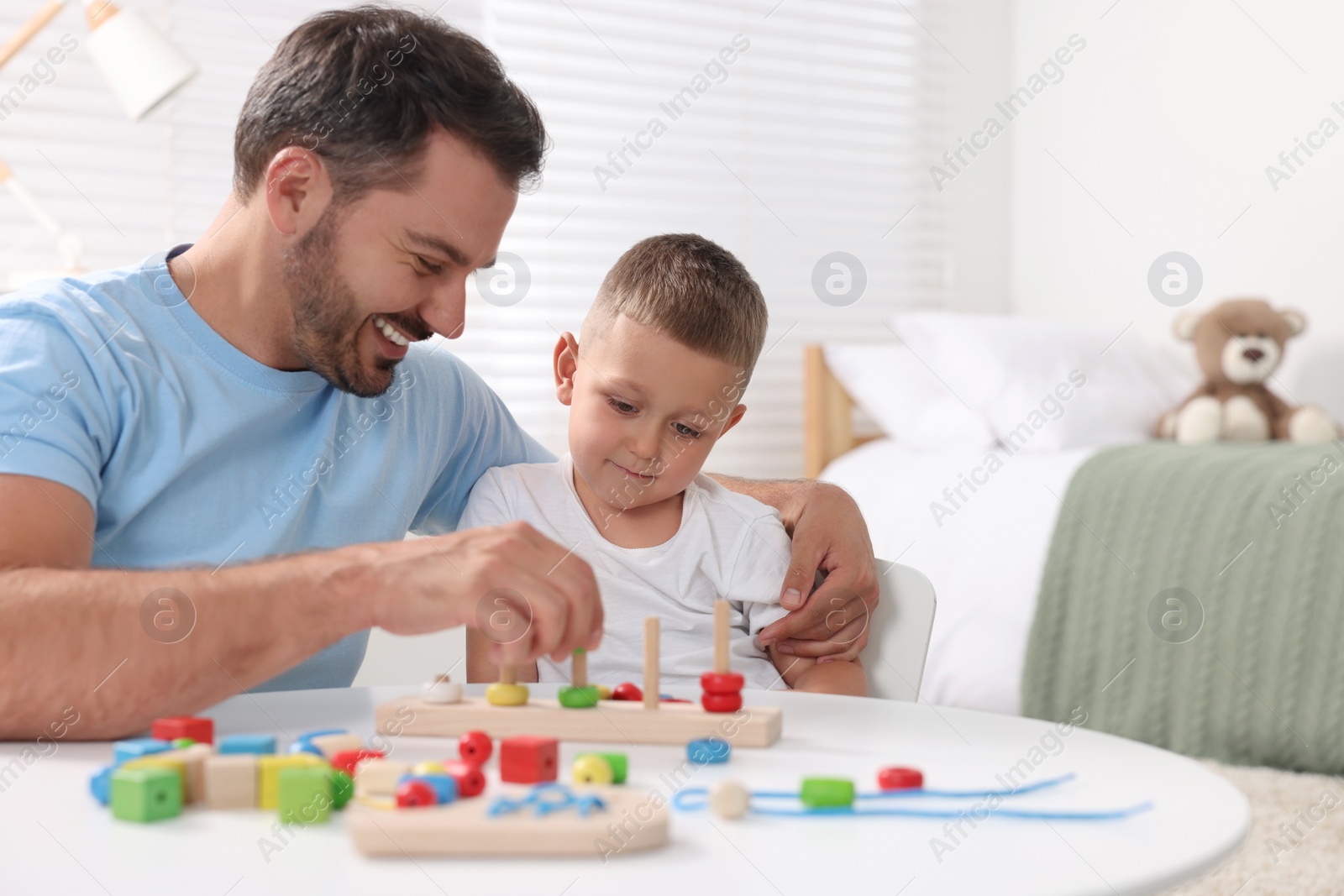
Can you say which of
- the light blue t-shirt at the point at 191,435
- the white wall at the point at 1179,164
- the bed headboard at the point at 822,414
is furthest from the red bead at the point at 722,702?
the white wall at the point at 1179,164

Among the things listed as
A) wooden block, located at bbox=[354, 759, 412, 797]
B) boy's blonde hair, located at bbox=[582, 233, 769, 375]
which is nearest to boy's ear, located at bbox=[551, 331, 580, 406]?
boy's blonde hair, located at bbox=[582, 233, 769, 375]

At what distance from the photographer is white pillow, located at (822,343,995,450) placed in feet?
8.88

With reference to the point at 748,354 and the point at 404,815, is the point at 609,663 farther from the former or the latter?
the point at 404,815

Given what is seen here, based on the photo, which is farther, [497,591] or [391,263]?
[391,263]

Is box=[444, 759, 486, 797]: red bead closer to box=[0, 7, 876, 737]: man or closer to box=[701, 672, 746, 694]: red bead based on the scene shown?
box=[701, 672, 746, 694]: red bead

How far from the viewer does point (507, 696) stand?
800mm

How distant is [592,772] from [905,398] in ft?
7.38

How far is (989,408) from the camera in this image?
8.92 ft

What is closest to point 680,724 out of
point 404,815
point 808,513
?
point 404,815

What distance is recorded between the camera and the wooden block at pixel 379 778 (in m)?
0.61

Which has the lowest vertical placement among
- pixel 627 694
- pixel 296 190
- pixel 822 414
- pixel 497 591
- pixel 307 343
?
pixel 822 414

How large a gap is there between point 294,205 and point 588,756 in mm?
692

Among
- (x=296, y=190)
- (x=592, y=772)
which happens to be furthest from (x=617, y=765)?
(x=296, y=190)

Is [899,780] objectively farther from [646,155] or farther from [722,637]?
[646,155]
